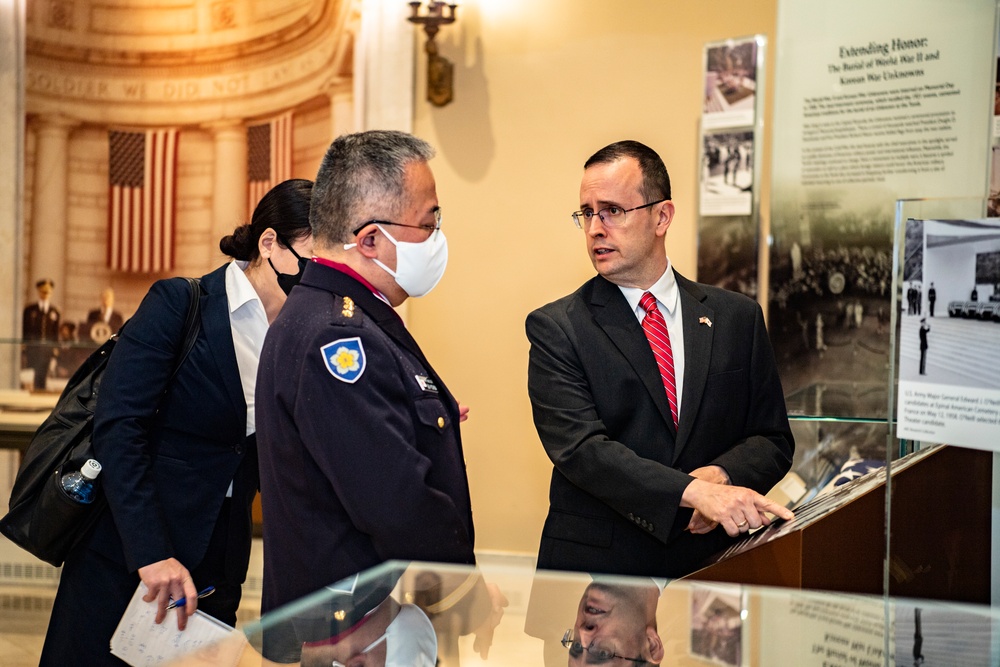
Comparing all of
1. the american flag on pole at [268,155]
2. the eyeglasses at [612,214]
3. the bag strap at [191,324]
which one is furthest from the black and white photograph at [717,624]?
the american flag on pole at [268,155]

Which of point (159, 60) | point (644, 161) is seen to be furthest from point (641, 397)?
point (159, 60)

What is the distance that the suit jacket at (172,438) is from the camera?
210 centimetres

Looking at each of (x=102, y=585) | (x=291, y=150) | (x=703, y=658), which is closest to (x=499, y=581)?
(x=703, y=658)

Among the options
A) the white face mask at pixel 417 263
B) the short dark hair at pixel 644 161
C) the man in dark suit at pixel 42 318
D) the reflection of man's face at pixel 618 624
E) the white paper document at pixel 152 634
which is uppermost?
the short dark hair at pixel 644 161

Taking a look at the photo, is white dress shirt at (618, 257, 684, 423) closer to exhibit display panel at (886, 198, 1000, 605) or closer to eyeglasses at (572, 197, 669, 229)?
eyeglasses at (572, 197, 669, 229)

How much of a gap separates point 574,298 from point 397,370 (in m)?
0.77

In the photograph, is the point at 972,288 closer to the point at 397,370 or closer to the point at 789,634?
the point at 789,634

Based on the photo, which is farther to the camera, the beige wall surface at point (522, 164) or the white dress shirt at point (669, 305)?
the beige wall surface at point (522, 164)

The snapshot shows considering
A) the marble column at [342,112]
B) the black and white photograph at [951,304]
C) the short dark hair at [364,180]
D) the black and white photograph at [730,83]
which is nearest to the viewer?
the black and white photograph at [951,304]

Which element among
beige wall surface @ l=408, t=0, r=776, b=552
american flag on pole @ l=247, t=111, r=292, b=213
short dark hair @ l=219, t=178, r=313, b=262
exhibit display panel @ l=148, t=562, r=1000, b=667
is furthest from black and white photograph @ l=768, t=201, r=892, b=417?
american flag on pole @ l=247, t=111, r=292, b=213

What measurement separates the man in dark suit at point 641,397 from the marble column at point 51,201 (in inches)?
201

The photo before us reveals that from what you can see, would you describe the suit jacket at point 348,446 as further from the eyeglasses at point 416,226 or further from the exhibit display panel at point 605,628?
the exhibit display panel at point 605,628

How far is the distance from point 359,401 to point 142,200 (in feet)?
17.5

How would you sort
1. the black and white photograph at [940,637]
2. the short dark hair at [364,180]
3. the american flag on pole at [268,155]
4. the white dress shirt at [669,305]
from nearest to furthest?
1. the black and white photograph at [940,637]
2. the short dark hair at [364,180]
3. the white dress shirt at [669,305]
4. the american flag on pole at [268,155]
